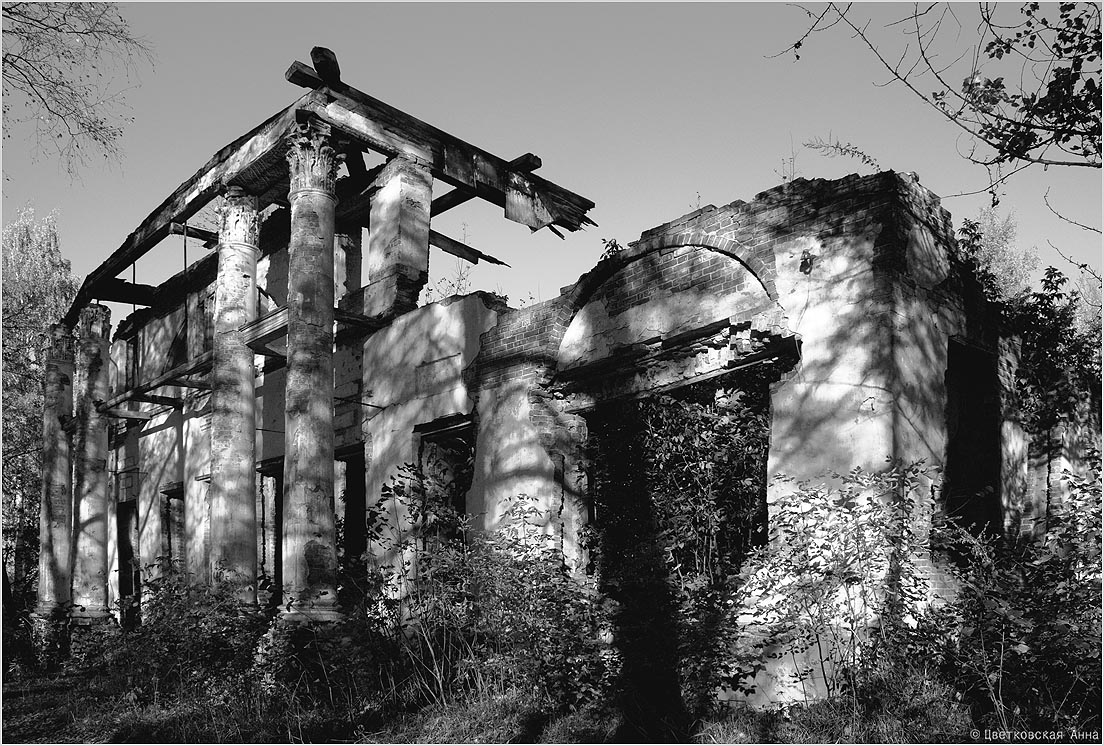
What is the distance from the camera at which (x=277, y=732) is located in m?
7.39

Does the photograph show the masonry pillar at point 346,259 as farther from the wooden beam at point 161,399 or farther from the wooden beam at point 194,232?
the wooden beam at point 161,399

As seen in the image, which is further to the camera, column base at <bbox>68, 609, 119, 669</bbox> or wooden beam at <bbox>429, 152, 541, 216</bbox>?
column base at <bbox>68, 609, 119, 669</bbox>

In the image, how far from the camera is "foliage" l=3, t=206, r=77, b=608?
2517 centimetres

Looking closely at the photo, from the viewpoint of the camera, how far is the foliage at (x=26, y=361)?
82.6ft

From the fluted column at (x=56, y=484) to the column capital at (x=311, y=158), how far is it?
887 centimetres

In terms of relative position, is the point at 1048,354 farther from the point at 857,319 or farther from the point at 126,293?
the point at 126,293

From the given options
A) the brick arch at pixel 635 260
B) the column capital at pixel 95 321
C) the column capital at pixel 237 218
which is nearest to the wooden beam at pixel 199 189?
the column capital at pixel 237 218

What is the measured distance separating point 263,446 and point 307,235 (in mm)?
4179

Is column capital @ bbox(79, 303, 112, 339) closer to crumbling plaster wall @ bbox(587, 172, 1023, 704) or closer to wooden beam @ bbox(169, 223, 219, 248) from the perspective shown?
wooden beam @ bbox(169, 223, 219, 248)

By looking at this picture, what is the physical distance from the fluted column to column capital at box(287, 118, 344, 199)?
8872 mm

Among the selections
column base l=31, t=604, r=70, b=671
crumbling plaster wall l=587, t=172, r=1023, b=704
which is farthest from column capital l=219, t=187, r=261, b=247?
column base l=31, t=604, r=70, b=671

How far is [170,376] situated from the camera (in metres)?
14.1

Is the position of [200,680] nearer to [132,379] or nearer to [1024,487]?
[1024,487]

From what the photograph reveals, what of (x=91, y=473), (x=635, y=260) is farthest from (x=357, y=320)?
(x=91, y=473)
